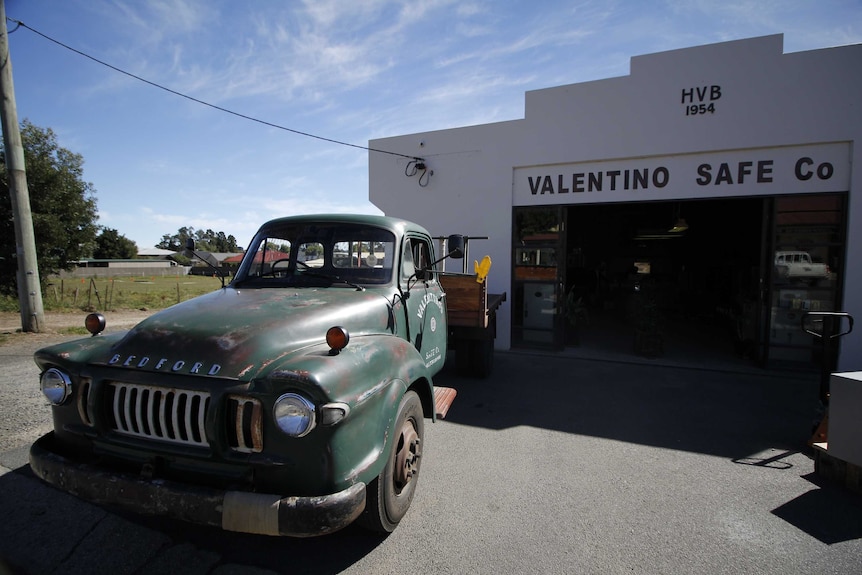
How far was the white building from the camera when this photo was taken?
21.7ft

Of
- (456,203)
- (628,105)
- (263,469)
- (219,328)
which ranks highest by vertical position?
(628,105)

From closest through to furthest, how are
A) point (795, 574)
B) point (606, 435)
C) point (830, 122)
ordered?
point (795, 574)
point (606, 435)
point (830, 122)

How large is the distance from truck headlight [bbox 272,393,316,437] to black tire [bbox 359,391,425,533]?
65 centimetres

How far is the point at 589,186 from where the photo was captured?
312 inches

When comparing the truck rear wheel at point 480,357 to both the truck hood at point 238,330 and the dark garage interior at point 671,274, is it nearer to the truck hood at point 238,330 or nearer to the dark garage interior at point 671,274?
the dark garage interior at point 671,274

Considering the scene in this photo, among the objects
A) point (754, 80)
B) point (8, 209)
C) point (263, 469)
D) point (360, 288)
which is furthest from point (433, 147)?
point (8, 209)

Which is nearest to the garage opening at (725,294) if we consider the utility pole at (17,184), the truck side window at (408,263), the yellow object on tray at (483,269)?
the yellow object on tray at (483,269)

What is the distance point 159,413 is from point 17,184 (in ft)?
31.0

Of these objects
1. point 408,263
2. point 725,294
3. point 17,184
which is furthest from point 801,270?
point 17,184

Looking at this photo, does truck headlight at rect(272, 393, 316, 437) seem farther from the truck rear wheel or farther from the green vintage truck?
the truck rear wheel

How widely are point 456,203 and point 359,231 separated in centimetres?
527

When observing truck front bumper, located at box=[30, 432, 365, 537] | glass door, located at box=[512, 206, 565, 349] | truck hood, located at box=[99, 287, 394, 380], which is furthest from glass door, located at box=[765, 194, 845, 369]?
truck front bumper, located at box=[30, 432, 365, 537]

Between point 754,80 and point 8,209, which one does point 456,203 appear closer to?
point 754,80

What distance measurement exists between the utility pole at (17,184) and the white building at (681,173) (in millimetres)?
6836
